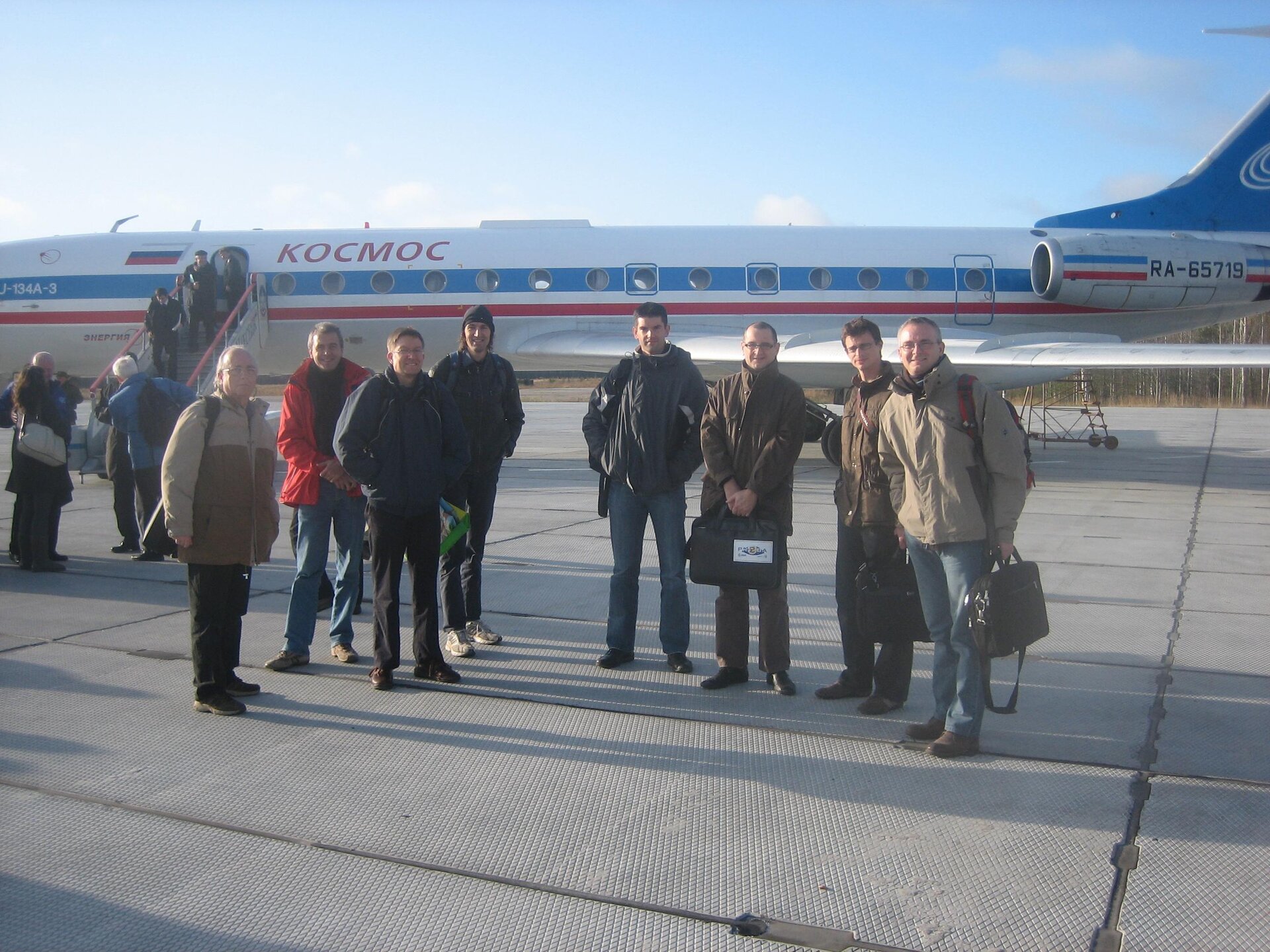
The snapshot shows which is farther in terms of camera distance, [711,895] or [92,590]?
[92,590]

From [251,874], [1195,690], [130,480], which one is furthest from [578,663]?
[130,480]

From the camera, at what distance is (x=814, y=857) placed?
138 inches

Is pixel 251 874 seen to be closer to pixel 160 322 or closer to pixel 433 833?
pixel 433 833

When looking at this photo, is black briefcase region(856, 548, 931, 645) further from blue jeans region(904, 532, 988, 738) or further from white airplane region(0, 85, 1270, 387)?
white airplane region(0, 85, 1270, 387)

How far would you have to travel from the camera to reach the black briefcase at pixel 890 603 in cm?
485

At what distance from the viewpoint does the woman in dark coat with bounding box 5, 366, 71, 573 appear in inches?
320

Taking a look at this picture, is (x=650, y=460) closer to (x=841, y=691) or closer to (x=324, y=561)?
(x=841, y=691)

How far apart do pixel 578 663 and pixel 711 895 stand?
2.62 m

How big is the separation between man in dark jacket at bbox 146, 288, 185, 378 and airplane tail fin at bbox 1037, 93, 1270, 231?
44.7 ft

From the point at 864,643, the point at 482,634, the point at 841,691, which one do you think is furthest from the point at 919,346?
the point at 482,634

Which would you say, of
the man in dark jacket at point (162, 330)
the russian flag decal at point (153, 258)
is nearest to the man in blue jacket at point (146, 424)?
the man in dark jacket at point (162, 330)

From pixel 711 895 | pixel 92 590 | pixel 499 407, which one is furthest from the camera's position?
pixel 92 590

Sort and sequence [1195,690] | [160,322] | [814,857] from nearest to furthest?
[814,857] → [1195,690] → [160,322]

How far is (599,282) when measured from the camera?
632 inches
